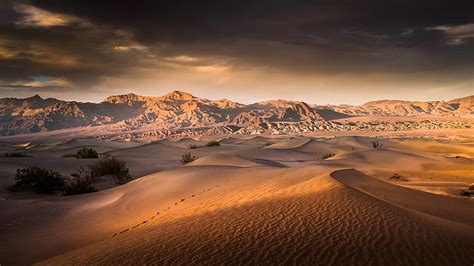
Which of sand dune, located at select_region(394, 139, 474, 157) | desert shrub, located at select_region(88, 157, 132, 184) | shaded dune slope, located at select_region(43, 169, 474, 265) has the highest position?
shaded dune slope, located at select_region(43, 169, 474, 265)

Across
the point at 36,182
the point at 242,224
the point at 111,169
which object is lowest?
the point at 111,169

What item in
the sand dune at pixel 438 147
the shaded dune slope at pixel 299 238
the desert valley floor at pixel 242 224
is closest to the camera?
the shaded dune slope at pixel 299 238

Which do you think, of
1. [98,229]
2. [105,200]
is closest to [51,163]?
[105,200]

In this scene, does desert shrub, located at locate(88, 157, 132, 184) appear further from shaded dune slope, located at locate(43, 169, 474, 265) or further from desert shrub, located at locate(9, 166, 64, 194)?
shaded dune slope, located at locate(43, 169, 474, 265)

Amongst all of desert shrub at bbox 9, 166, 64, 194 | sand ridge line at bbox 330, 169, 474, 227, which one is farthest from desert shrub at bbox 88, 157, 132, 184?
sand ridge line at bbox 330, 169, 474, 227

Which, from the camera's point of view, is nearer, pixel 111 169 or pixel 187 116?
pixel 111 169

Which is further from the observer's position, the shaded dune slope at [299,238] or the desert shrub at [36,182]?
the desert shrub at [36,182]

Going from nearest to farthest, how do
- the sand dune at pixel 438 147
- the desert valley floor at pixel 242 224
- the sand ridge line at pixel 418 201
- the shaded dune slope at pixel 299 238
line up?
1. the shaded dune slope at pixel 299 238
2. the desert valley floor at pixel 242 224
3. the sand ridge line at pixel 418 201
4. the sand dune at pixel 438 147

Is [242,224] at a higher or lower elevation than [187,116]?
lower

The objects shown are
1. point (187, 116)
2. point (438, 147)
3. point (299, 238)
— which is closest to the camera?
point (299, 238)

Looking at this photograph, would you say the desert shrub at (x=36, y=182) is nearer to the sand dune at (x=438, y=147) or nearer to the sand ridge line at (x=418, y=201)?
the sand ridge line at (x=418, y=201)

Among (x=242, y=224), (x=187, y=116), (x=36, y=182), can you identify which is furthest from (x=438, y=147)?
(x=187, y=116)

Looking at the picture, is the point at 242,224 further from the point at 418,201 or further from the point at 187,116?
the point at 187,116

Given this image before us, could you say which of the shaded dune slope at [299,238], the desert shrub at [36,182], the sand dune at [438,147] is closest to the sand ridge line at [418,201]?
the shaded dune slope at [299,238]
